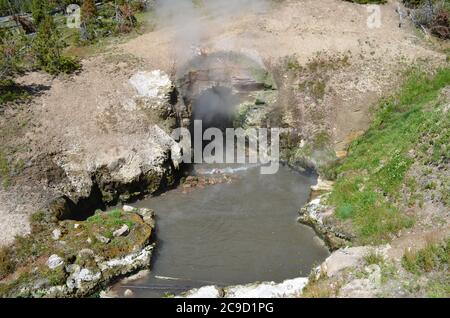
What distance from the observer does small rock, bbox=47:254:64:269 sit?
21641 millimetres

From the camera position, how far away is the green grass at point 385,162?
74.4ft

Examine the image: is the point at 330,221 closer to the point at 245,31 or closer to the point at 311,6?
the point at 245,31

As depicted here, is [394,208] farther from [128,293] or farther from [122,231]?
[122,231]

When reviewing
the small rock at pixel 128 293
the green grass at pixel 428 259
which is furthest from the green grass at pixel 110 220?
the green grass at pixel 428 259

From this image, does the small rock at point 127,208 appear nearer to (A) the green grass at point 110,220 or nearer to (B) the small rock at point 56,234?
(A) the green grass at point 110,220

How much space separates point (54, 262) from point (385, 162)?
1804 cm

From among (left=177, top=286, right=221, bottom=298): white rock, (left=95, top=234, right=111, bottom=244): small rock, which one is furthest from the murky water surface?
(left=95, top=234, right=111, bottom=244): small rock

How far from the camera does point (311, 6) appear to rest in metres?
41.7

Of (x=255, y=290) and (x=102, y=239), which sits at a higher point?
(x=255, y=290)

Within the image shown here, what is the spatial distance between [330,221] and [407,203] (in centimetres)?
394

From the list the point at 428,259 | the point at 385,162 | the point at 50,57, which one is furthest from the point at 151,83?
the point at 428,259

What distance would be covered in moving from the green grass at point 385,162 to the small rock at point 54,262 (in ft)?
45.6

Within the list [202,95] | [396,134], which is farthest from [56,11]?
[396,134]

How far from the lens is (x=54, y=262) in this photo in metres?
21.7
